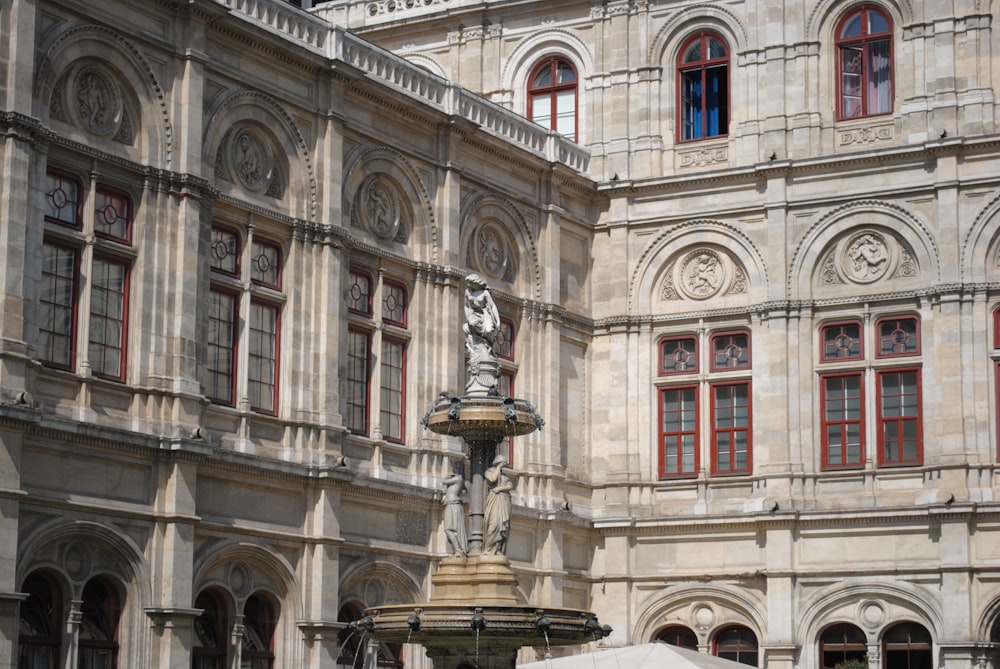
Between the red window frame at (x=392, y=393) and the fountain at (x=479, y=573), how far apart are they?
27.0ft

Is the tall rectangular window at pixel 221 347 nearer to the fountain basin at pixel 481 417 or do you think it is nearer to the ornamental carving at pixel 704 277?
the fountain basin at pixel 481 417

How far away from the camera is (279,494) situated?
2956cm

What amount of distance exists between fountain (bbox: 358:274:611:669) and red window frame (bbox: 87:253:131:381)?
18.3ft

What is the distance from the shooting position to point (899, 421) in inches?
1398

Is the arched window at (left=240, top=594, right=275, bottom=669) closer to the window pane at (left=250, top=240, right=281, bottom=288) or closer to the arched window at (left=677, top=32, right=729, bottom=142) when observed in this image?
the window pane at (left=250, top=240, right=281, bottom=288)

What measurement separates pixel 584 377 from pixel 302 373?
29.8 ft

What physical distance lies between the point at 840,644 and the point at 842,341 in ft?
19.2

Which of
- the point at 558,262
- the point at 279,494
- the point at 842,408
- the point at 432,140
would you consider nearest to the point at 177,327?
the point at 279,494

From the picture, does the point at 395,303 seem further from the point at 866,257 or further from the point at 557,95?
the point at 866,257

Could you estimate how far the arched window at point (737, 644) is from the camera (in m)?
36.1

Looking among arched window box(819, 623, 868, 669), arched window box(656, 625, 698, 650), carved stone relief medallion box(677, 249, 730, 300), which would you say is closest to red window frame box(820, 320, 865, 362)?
carved stone relief medallion box(677, 249, 730, 300)

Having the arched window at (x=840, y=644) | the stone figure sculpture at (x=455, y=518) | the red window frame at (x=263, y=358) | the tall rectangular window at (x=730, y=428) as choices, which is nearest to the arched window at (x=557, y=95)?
the tall rectangular window at (x=730, y=428)

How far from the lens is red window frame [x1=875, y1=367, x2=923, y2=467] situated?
116 ft

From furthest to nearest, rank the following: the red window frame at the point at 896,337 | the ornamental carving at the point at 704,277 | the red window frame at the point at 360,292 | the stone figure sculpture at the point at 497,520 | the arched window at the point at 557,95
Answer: the arched window at the point at 557,95 → the ornamental carving at the point at 704,277 → the red window frame at the point at 896,337 → the red window frame at the point at 360,292 → the stone figure sculpture at the point at 497,520
